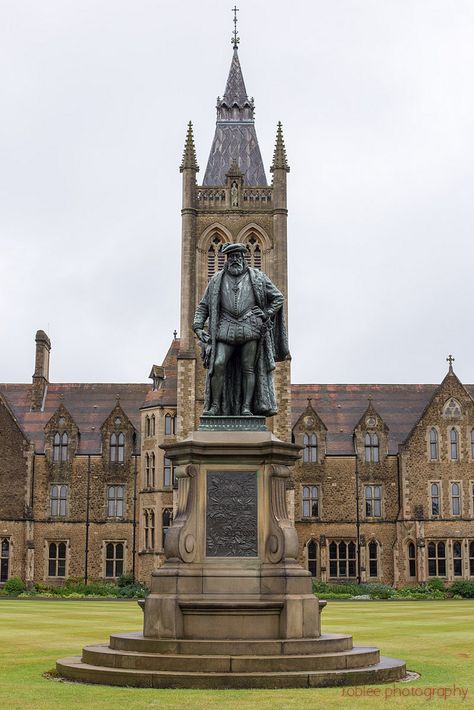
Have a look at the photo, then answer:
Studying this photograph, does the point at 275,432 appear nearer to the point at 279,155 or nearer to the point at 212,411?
the point at 279,155

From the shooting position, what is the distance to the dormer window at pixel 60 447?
2291 inches

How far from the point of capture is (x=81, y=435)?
59.2 metres

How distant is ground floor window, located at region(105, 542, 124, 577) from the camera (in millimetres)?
56531

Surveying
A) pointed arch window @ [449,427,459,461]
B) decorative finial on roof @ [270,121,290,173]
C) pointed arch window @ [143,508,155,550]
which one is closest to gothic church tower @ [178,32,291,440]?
decorative finial on roof @ [270,121,290,173]

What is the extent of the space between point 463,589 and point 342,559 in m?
8.34

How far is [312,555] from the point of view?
56.1 meters

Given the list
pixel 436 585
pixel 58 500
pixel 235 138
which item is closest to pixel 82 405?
pixel 58 500

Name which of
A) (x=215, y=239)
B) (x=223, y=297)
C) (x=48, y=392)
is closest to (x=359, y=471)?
(x=215, y=239)

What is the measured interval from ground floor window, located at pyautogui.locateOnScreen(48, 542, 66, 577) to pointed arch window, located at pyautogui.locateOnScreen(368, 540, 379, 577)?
55.9 ft

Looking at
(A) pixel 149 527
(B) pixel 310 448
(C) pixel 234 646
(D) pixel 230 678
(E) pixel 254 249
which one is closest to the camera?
(D) pixel 230 678

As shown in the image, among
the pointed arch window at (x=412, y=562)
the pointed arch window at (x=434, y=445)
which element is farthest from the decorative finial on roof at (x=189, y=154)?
the pointed arch window at (x=412, y=562)

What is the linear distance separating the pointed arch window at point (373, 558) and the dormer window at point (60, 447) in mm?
18003

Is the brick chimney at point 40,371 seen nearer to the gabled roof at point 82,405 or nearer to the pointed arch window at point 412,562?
the gabled roof at point 82,405

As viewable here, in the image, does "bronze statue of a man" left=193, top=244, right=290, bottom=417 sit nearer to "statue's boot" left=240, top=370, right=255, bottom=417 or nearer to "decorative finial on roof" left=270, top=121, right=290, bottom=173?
"statue's boot" left=240, top=370, right=255, bottom=417
